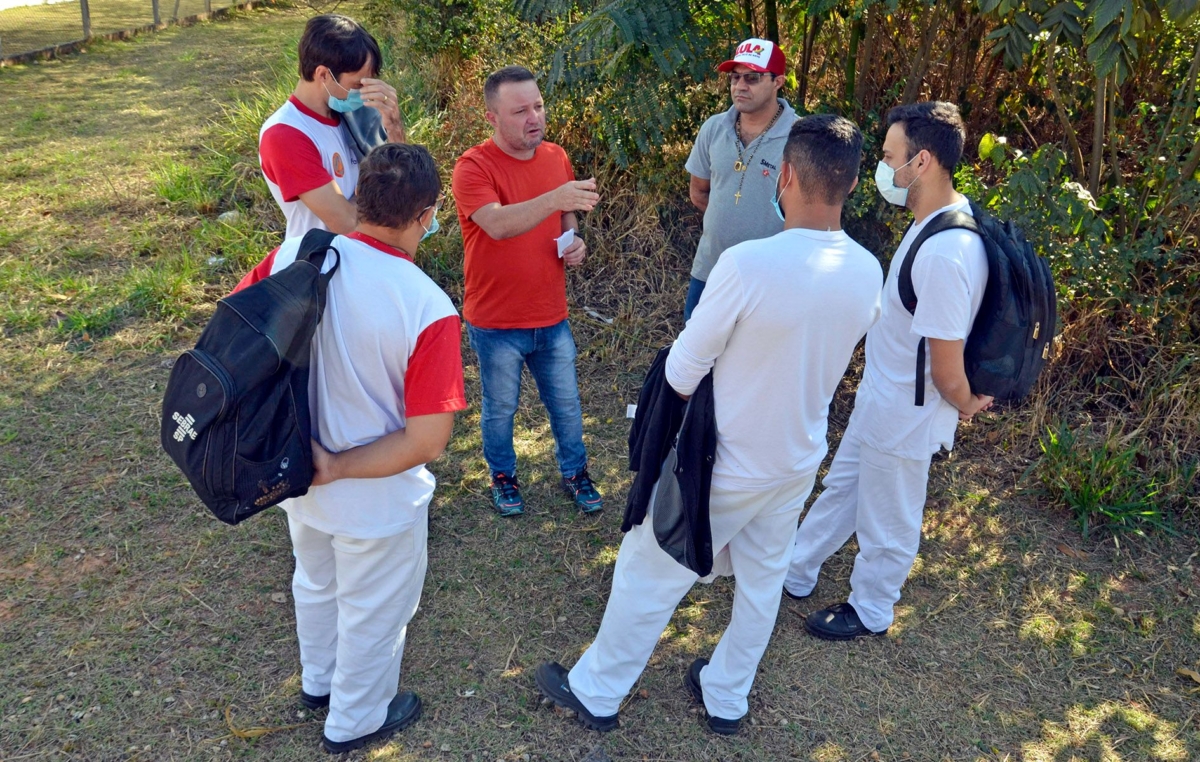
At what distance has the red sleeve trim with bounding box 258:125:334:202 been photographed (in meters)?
3.07

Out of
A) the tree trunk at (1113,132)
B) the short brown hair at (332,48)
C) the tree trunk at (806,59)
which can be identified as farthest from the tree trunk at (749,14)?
the short brown hair at (332,48)

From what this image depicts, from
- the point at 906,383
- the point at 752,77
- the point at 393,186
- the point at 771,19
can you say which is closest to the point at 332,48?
the point at 393,186

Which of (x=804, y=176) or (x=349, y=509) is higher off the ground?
(x=804, y=176)

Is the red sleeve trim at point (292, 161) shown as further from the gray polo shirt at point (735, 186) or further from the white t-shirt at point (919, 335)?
the white t-shirt at point (919, 335)

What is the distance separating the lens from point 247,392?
6.97 ft

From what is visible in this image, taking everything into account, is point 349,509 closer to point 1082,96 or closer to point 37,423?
point 37,423

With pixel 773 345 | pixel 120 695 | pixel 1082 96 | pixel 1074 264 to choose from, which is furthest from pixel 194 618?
pixel 1082 96

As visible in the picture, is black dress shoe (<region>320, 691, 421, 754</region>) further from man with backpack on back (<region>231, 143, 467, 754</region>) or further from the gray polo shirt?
the gray polo shirt

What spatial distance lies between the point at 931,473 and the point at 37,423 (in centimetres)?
469

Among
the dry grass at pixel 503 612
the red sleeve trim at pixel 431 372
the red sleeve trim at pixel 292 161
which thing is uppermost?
the red sleeve trim at pixel 292 161

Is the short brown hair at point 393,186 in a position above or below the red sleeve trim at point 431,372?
above

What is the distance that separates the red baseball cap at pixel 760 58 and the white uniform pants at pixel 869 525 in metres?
1.60

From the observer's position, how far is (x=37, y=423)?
4586mm

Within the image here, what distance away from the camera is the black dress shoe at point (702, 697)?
3.04 meters
